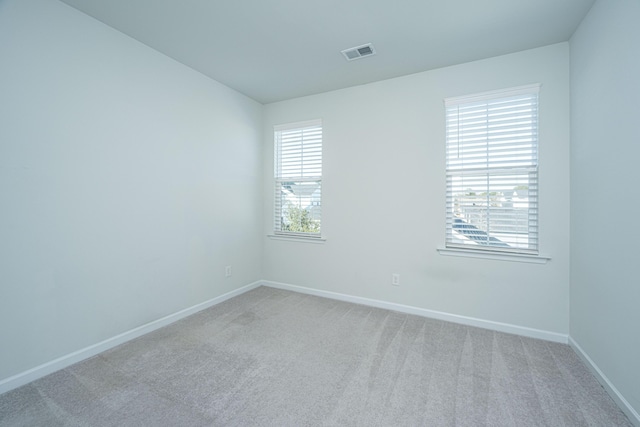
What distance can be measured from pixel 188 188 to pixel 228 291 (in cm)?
146

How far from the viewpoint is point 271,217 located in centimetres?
404

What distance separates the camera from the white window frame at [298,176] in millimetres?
3684

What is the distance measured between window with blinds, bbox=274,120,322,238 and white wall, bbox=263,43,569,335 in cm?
13

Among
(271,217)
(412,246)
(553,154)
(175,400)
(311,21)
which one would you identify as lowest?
(175,400)

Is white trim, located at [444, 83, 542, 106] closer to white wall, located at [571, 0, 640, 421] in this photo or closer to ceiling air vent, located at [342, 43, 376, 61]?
white wall, located at [571, 0, 640, 421]

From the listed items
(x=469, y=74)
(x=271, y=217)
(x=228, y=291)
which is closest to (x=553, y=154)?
(x=469, y=74)

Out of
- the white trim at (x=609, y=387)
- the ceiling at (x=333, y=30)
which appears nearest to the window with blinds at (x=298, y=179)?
the ceiling at (x=333, y=30)

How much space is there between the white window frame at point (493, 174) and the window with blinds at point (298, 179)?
1655mm

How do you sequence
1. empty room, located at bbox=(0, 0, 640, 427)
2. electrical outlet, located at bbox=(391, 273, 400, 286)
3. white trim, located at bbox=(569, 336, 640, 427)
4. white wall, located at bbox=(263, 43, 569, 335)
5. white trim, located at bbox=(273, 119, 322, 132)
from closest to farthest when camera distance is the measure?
white trim, located at bbox=(569, 336, 640, 427) → empty room, located at bbox=(0, 0, 640, 427) → white wall, located at bbox=(263, 43, 569, 335) → electrical outlet, located at bbox=(391, 273, 400, 286) → white trim, located at bbox=(273, 119, 322, 132)

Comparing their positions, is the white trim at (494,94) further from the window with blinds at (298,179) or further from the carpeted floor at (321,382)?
the carpeted floor at (321,382)

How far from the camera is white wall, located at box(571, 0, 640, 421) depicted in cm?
156

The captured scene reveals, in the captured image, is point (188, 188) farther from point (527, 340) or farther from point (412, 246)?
point (527, 340)

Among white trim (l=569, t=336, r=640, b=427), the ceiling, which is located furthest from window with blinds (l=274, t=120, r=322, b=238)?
white trim (l=569, t=336, r=640, b=427)

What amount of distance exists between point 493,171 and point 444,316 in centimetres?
161
